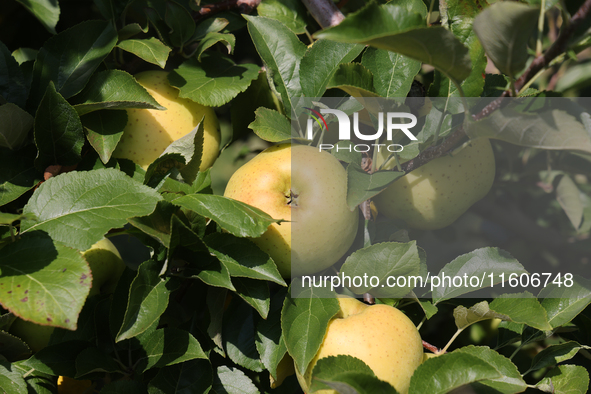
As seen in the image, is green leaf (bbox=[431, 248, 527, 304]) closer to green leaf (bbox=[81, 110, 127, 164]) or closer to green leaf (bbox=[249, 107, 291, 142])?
green leaf (bbox=[249, 107, 291, 142])

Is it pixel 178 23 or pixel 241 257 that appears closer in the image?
pixel 241 257

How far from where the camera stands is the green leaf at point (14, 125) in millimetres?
718

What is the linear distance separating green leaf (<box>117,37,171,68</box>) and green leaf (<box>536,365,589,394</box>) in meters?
0.90

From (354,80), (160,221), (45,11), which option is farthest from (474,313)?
(45,11)

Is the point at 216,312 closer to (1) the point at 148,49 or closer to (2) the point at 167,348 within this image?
(2) the point at 167,348

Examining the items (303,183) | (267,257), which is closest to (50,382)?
(267,257)

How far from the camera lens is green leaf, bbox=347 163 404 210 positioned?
2.27 feet

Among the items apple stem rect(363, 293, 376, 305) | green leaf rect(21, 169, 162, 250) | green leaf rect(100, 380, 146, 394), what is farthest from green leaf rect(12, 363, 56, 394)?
apple stem rect(363, 293, 376, 305)

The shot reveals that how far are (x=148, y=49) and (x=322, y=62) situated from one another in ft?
1.08

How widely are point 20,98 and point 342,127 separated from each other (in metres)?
0.60

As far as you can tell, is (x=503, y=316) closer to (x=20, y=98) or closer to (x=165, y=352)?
(x=165, y=352)

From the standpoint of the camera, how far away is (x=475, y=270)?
0.79 metres

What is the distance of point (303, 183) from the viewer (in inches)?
30.2

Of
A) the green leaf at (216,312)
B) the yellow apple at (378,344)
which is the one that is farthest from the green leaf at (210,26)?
the yellow apple at (378,344)
